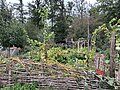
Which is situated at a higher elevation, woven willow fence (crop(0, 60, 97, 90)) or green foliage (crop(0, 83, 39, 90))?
woven willow fence (crop(0, 60, 97, 90))

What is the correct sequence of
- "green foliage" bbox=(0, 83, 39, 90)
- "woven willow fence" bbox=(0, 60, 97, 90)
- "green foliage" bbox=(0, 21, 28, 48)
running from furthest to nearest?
"green foliage" bbox=(0, 21, 28, 48) → "woven willow fence" bbox=(0, 60, 97, 90) → "green foliage" bbox=(0, 83, 39, 90)

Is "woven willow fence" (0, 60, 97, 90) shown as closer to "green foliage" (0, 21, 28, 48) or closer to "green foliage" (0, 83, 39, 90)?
"green foliage" (0, 83, 39, 90)

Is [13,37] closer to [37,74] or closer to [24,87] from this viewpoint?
[37,74]

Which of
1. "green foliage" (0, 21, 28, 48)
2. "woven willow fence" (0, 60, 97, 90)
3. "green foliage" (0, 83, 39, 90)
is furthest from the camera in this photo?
"green foliage" (0, 21, 28, 48)

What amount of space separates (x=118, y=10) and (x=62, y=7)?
10381mm

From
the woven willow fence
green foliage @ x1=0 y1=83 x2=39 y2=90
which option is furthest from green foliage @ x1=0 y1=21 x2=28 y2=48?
green foliage @ x1=0 y1=83 x2=39 y2=90

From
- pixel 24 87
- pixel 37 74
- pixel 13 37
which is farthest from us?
pixel 13 37

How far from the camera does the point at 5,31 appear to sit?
18656mm

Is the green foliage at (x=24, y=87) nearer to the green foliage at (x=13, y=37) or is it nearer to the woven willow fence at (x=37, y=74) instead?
the woven willow fence at (x=37, y=74)

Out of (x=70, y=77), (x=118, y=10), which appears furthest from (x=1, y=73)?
(x=118, y=10)

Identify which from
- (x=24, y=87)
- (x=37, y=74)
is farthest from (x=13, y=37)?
(x=24, y=87)

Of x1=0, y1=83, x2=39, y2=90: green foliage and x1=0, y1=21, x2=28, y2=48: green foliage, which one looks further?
x1=0, y1=21, x2=28, y2=48: green foliage

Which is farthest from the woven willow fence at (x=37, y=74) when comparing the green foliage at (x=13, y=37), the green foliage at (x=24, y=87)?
the green foliage at (x=13, y=37)

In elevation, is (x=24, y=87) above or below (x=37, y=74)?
below
